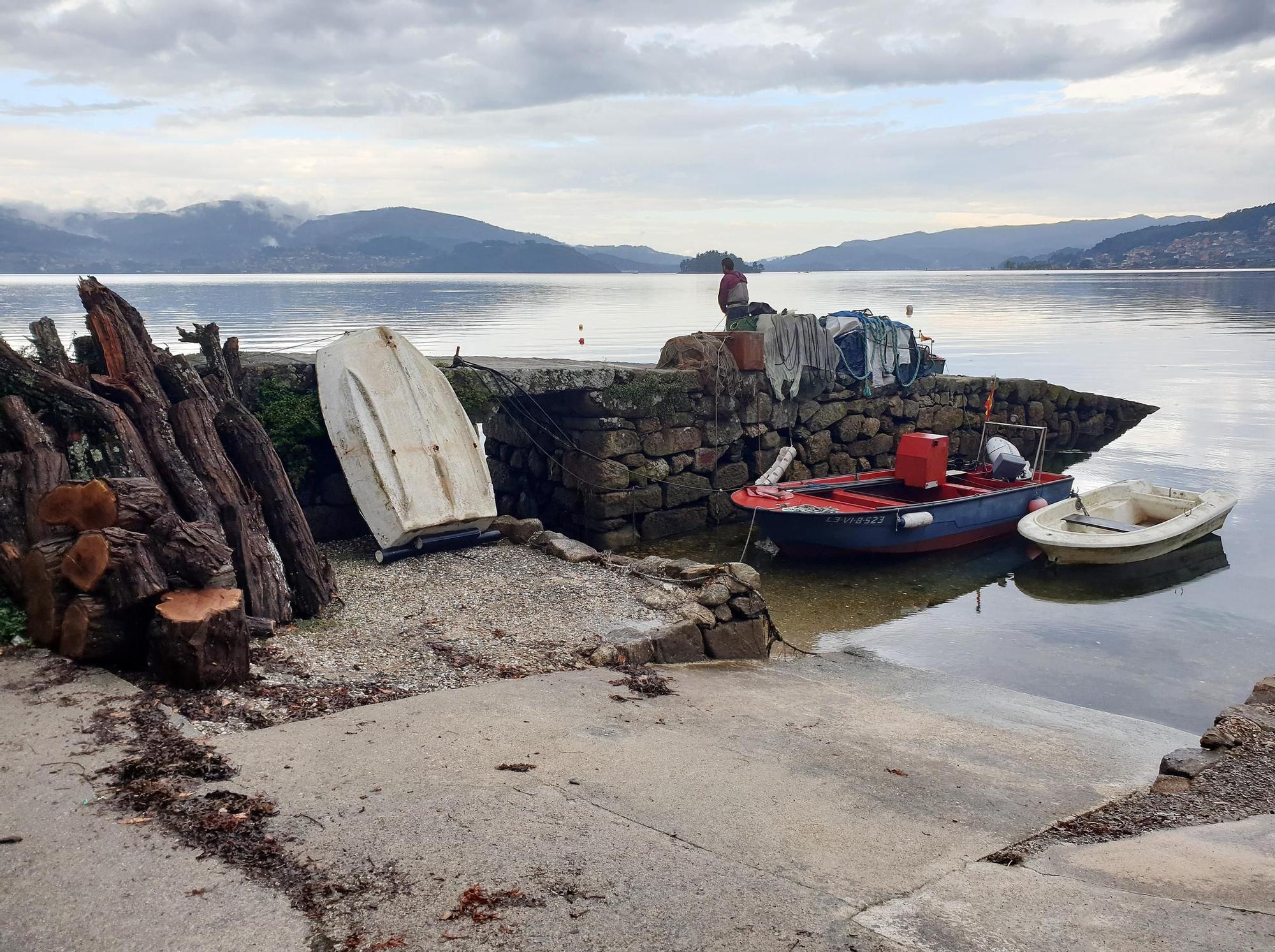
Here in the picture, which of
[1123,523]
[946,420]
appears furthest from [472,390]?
[946,420]

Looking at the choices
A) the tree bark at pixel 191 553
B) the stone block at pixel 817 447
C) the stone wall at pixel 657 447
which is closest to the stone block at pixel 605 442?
the stone wall at pixel 657 447

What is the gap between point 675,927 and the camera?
3.42m

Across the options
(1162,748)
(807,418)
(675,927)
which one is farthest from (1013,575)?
(675,927)

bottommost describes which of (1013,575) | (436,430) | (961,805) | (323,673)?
(1013,575)

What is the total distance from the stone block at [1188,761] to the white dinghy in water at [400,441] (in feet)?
21.0

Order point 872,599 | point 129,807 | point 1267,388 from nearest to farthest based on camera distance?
point 129,807 → point 872,599 → point 1267,388

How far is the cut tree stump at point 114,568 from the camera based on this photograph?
5.59 m

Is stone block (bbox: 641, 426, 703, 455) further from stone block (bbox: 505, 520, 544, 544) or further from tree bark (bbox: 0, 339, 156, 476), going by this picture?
tree bark (bbox: 0, 339, 156, 476)

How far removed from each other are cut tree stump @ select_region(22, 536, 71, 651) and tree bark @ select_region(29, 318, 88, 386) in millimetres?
2488

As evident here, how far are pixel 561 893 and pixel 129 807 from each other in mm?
1894

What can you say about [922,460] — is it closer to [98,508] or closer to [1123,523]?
[1123,523]

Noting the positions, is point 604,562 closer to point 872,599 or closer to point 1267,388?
point 872,599

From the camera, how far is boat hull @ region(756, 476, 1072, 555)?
1389 cm

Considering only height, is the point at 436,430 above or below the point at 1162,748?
above
